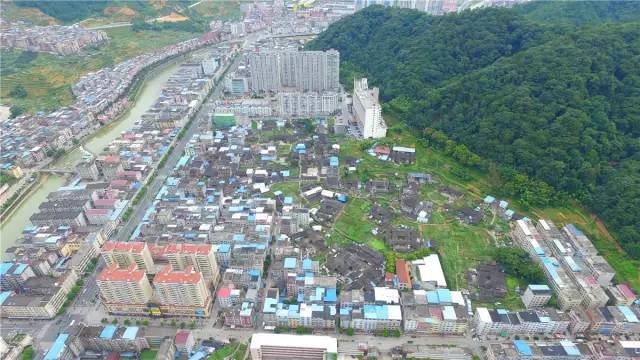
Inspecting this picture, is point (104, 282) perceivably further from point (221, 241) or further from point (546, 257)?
point (546, 257)

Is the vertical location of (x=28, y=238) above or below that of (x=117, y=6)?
below

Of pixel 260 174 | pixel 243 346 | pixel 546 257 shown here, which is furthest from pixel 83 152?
pixel 546 257

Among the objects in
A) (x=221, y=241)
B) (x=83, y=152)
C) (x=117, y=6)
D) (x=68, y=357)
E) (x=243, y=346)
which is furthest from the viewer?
(x=117, y=6)

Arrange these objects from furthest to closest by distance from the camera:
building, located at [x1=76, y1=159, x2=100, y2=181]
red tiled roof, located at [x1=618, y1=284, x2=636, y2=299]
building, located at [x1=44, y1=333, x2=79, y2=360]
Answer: building, located at [x1=76, y1=159, x2=100, y2=181], red tiled roof, located at [x1=618, y1=284, x2=636, y2=299], building, located at [x1=44, y1=333, x2=79, y2=360]

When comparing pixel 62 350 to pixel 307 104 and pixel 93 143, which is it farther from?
pixel 307 104

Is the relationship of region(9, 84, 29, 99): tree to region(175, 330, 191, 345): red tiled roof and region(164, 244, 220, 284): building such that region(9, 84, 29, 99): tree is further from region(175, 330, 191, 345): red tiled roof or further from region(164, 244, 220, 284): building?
region(175, 330, 191, 345): red tiled roof

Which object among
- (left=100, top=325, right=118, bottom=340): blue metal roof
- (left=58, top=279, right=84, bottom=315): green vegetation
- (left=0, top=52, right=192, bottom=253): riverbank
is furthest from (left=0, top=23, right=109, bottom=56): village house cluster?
(left=100, top=325, right=118, bottom=340): blue metal roof
